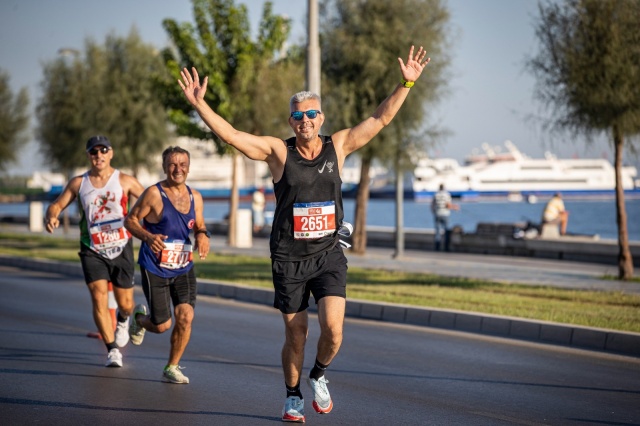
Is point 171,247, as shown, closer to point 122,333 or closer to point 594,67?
point 122,333

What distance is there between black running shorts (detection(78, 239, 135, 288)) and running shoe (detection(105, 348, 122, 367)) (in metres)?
0.59

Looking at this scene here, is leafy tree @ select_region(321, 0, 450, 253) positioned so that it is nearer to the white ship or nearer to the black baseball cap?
the black baseball cap

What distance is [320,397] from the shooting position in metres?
6.50

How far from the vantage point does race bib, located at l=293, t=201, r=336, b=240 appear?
6.30 metres

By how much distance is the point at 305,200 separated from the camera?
6312 mm

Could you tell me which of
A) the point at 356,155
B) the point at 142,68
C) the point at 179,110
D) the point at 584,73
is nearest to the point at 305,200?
the point at 584,73

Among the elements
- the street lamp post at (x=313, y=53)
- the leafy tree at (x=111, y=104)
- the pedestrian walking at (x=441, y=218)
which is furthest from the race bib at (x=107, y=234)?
the leafy tree at (x=111, y=104)

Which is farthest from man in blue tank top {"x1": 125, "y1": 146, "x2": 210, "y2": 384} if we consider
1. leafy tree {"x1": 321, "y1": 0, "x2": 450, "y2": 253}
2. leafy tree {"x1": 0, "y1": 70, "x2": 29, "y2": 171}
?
leafy tree {"x1": 0, "y1": 70, "x2": 29, "y2": 171}

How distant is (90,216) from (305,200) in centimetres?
339

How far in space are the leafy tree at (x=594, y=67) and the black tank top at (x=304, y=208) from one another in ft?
37.4

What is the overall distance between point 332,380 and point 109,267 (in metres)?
2.25

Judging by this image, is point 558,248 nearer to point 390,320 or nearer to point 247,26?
point 247,26

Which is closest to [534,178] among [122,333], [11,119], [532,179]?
[532,179]

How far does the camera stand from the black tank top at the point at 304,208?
20.7ft
